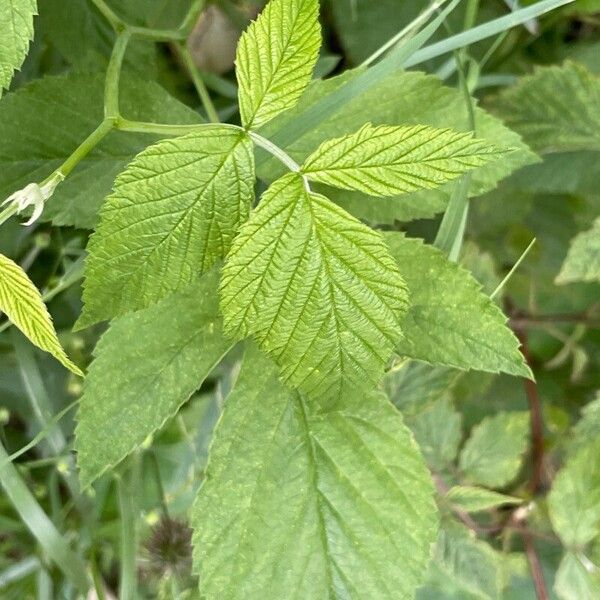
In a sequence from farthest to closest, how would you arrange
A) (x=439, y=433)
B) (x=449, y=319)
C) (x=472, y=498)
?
(x=439, y=433) < (x=472, y=498) < (x=449, y=319)

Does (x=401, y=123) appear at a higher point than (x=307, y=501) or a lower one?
higher

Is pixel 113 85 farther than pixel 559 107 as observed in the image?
No

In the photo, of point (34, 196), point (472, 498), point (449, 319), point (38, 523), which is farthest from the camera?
point (472, 498)

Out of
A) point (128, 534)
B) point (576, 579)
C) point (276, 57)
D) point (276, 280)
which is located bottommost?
point (576, 579)

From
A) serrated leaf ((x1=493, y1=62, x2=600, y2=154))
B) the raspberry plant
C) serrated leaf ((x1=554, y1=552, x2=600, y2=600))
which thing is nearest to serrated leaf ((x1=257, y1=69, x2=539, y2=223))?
the raspberry plant

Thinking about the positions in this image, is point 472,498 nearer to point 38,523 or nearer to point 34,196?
point 38,523

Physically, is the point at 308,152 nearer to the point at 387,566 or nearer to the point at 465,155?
the point at 465,155

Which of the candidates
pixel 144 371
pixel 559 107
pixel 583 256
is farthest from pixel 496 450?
pixel 144 371
